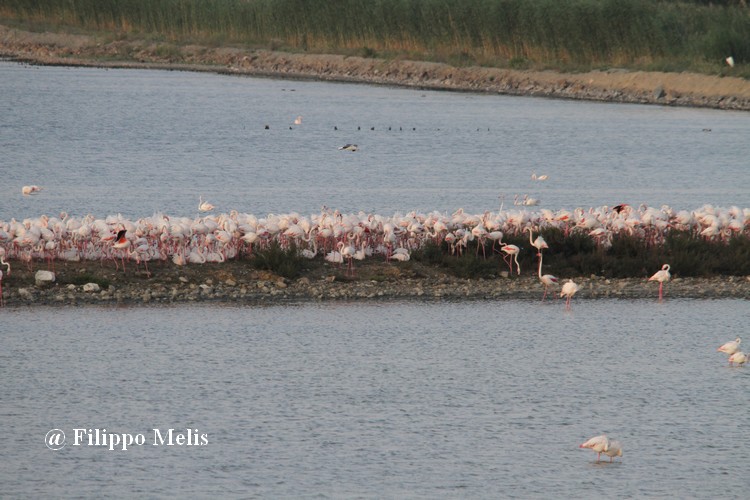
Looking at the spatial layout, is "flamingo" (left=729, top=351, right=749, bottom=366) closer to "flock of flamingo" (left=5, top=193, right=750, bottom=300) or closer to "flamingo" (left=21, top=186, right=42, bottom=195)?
"flock of flamingo" (left=5, top=193, right=750, bottom=300)

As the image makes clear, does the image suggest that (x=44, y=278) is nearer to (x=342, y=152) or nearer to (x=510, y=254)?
(x=510, y=254)

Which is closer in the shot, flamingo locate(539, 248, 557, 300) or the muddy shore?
the muddy shore

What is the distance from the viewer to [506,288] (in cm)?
1631

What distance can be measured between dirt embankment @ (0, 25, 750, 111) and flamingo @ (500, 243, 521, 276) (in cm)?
3343

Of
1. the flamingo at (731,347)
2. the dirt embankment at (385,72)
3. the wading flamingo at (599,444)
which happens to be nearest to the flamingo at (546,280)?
the flamingo at (731,347)

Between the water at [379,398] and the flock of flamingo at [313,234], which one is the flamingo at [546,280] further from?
the water at [379,398]

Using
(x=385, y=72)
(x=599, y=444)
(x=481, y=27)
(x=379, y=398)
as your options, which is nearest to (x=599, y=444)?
(x=599, y=444)

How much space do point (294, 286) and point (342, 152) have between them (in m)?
22.2

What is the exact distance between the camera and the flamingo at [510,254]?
16.5 m

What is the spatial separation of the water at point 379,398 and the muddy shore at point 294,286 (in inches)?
17.1

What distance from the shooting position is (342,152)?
1491 inches

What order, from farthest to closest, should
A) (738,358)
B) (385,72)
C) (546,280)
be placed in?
(385,72) < (546,280) < (738,358)

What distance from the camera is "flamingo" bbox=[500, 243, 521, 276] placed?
1647 centimetres

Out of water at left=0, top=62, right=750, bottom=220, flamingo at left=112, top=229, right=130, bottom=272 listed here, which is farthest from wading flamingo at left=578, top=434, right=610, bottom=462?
water at left=0, top=62, right=750, bottom=220
